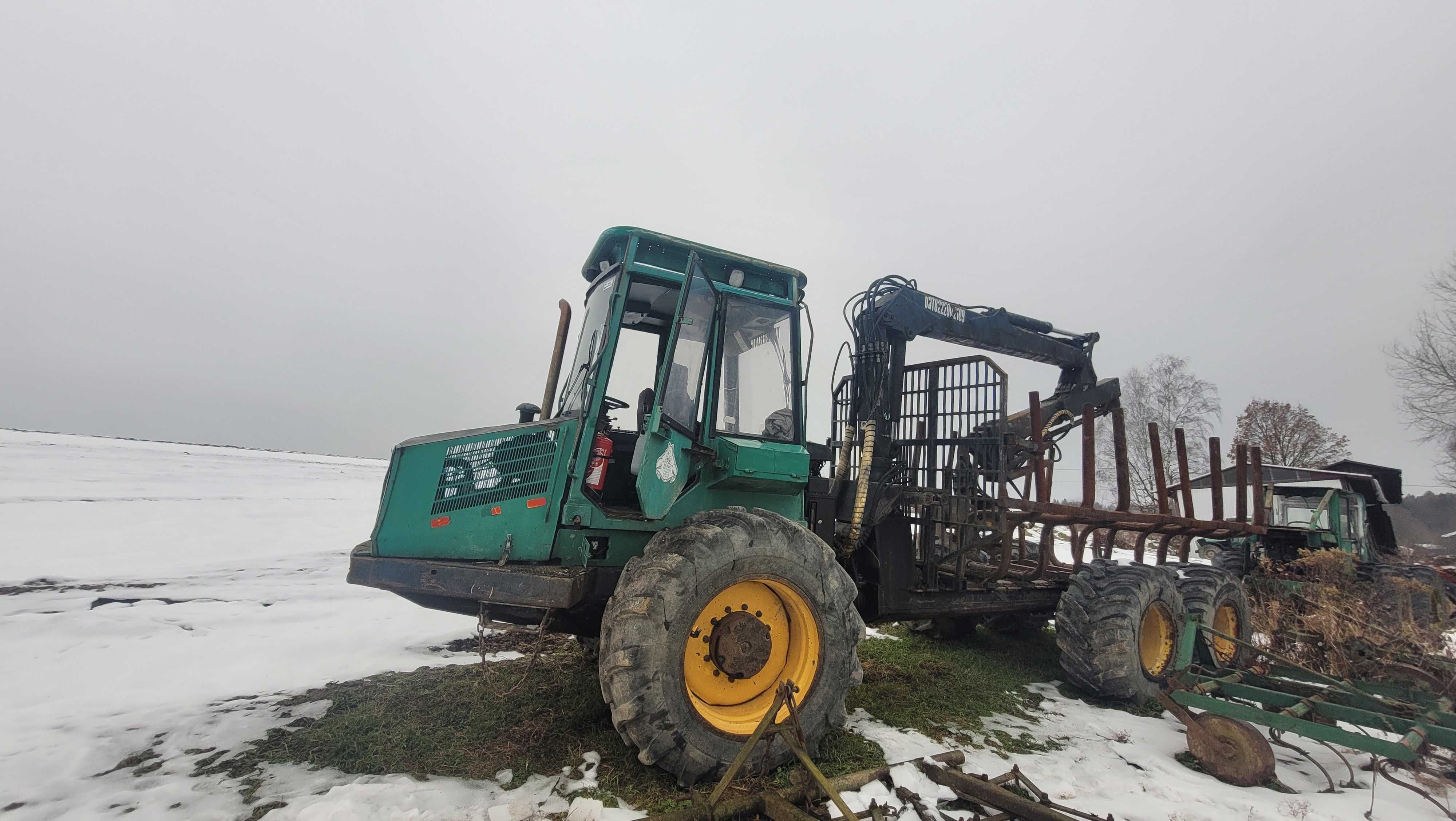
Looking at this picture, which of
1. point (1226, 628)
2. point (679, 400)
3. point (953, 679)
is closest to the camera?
point (679, 400)

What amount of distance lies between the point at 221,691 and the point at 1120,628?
23.3ft

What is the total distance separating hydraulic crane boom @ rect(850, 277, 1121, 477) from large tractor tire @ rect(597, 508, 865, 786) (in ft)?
8.57

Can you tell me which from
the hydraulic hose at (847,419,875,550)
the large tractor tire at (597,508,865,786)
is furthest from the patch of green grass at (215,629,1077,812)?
the hydraulic hose at (847,419,875,550)

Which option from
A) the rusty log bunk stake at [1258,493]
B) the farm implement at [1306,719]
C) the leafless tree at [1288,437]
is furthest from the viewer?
the leafless tree at [1288,437]

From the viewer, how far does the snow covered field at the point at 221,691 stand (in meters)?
3.17

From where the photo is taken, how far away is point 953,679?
5.54 metres

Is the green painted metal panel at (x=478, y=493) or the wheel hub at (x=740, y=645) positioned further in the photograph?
the green painted metal panel at (x=478, y=493)

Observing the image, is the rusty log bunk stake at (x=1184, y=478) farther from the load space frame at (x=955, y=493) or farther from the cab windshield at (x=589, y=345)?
Answer: the cab windshield at (x=589, y=345)

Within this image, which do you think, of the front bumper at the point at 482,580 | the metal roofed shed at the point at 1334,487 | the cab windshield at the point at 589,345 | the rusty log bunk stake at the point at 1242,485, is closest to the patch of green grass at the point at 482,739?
the front bumper at the point at 482,580

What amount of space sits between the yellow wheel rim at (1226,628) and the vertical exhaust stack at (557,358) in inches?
262

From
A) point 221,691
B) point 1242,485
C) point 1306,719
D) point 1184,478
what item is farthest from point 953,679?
point 221,691

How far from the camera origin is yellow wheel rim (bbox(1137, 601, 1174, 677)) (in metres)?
5.75

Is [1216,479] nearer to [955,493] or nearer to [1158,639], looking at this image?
[1158,639]

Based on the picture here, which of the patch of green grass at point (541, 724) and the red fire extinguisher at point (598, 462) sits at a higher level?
the red fire extinguisher at point (598, 462)
